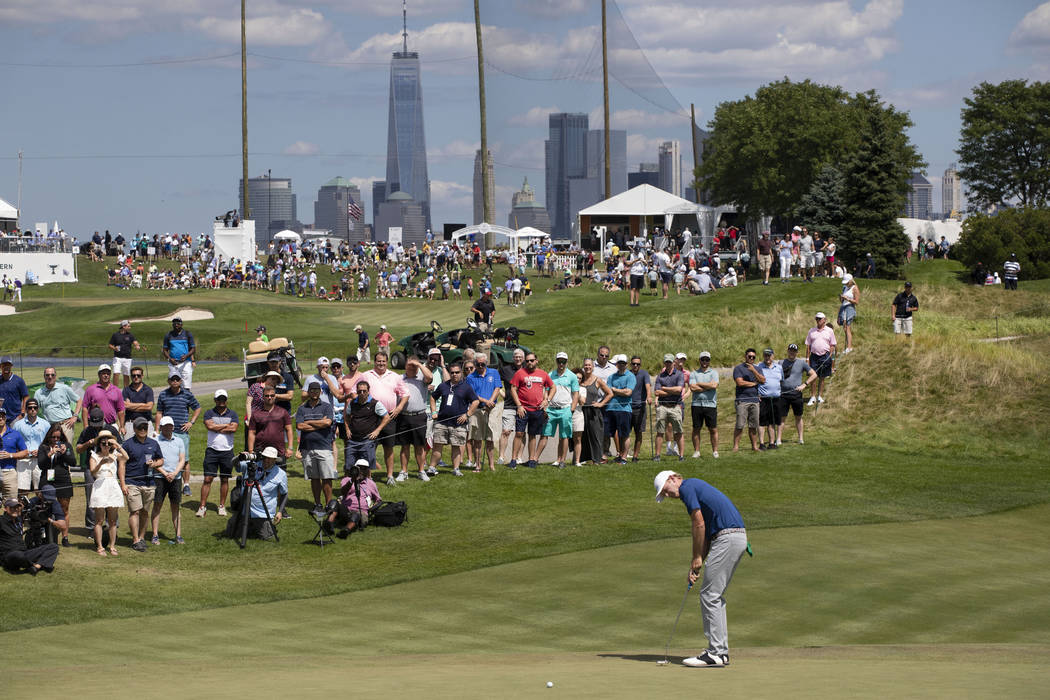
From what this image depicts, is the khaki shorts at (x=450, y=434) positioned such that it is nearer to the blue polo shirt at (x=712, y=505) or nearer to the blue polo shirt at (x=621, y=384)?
the blue polo shirt at (x=621, y=384)

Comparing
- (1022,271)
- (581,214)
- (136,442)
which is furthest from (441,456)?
(581,214)

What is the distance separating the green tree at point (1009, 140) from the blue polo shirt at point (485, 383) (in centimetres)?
6952

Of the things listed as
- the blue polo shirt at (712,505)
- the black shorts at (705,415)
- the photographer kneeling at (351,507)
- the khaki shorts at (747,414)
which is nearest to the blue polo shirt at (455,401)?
the photographer kneeling at (351,507)

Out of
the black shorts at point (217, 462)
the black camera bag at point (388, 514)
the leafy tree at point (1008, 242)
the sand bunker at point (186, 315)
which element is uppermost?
the leafy tree at point (1008, 242)

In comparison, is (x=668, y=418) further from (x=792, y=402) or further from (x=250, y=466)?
(x=250, y=466)

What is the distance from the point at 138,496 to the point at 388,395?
477 cm

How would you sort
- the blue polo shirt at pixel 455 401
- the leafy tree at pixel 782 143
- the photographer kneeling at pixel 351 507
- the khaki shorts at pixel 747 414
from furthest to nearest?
1. the leafy tree at pixel 782 143
2. the khaki shorts at pixel 747 414
3. the blue polo shirt at pixel 455 401
4. the photographer kneeling at pixel 351 507

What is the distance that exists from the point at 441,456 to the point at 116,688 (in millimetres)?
13536

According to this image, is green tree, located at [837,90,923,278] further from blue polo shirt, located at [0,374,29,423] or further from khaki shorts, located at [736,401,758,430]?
blue polo shirt, located at [0,374,29,423]

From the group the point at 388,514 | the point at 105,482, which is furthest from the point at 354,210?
the point at 105,482

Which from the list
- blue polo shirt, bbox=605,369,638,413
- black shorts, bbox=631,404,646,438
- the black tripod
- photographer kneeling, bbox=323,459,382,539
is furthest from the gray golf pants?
black shorts, bbox=631,404,646,438

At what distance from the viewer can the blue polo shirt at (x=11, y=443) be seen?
59.2ft

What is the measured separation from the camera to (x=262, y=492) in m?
18.2

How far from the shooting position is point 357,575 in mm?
16312
